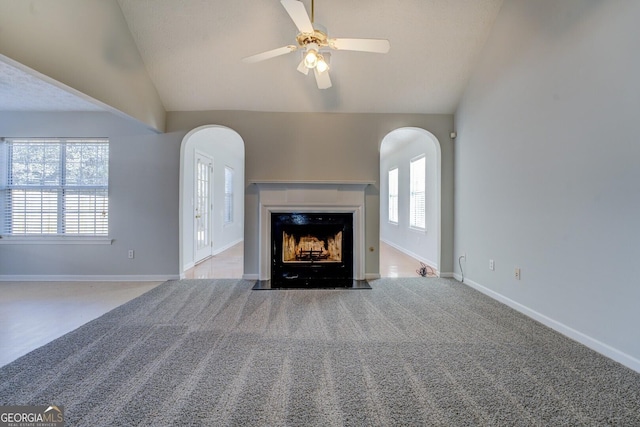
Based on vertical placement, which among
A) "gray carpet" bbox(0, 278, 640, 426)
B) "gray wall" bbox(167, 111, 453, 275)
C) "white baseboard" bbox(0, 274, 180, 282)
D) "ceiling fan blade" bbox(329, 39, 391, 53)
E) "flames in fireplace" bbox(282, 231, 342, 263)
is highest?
"ceiling fan blade" bbox(329, 39, 391, 53)

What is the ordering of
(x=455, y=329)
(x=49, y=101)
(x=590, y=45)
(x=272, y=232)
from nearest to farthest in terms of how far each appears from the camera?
(x=590, y=45) → (x=455, y=329) → (x=49, y=101) → (x=272, y=232)

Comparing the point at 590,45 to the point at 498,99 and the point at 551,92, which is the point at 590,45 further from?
the point at 498,99

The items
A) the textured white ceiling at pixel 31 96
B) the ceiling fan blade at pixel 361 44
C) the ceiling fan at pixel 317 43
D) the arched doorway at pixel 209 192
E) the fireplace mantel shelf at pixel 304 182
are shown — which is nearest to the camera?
the ceiling fan at pixel 317 43

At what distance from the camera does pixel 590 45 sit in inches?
89.1

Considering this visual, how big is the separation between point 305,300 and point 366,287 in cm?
94

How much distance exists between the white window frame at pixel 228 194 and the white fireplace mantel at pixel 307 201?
144 inches

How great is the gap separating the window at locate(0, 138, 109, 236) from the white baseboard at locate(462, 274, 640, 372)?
5483 millimetres

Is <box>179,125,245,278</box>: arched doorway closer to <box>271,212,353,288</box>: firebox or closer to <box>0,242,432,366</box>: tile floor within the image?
<box>0,242,432,366</box>: tile floor

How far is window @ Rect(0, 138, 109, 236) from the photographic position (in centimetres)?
431

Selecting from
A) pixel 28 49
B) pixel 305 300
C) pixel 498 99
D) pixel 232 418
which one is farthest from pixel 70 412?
pixel 498 99

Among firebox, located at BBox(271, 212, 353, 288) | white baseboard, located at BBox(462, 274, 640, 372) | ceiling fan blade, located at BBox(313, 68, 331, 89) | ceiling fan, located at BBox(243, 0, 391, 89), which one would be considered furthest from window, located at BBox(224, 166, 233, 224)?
white baseboard, located at BBox(462, 274, 640, 372)

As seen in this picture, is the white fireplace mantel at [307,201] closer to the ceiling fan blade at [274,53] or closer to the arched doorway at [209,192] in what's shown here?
the arched doorway at [209,192]

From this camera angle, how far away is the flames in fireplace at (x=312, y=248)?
422cm

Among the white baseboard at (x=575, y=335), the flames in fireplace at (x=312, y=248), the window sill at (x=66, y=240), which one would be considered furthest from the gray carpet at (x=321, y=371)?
the window sill at (x=66, y=240)
